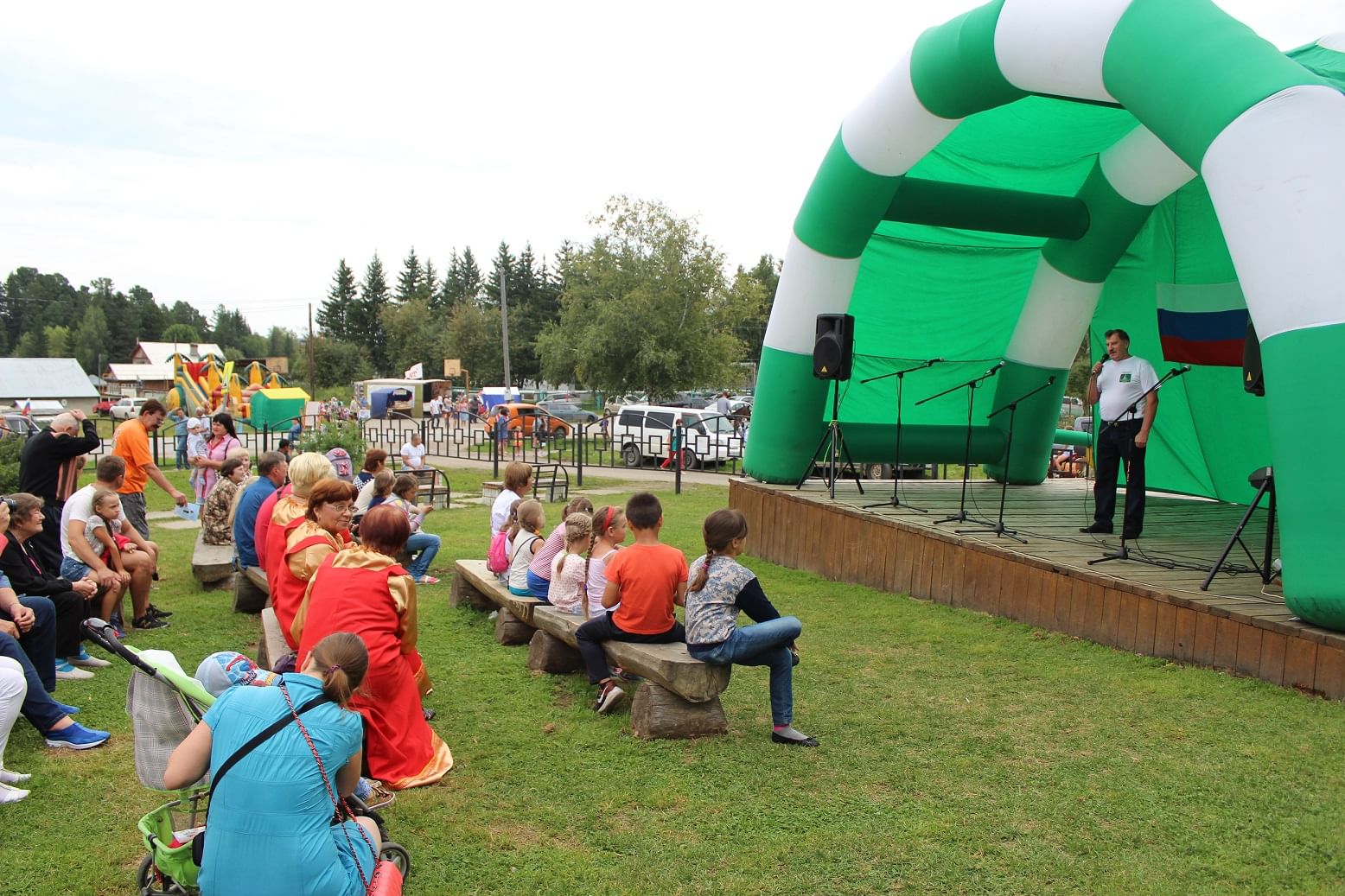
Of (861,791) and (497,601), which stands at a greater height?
(497,601)

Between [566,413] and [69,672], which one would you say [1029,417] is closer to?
[69,672]

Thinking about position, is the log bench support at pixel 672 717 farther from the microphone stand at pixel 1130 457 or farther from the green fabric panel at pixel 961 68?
the green fabric panel at pixel 961 68

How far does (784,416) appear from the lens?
34.6ft

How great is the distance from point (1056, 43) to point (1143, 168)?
3188 millimetres

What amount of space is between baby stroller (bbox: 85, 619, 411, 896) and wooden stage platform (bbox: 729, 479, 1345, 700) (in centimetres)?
479

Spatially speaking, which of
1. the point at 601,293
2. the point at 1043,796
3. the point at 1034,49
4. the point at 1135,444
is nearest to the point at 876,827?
the point at 1043,796

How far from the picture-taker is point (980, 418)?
1201cm

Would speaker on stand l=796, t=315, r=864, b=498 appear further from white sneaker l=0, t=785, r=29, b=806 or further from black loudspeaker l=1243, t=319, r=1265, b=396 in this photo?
white sneaker l=0, t=785, r=29, b=806

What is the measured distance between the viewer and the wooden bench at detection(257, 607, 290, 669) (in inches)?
213

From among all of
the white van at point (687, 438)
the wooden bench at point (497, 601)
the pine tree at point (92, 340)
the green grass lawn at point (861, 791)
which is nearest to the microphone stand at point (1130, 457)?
the green grass lawn at point (861, 791)

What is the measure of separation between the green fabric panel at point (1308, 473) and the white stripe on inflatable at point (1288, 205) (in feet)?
0.52

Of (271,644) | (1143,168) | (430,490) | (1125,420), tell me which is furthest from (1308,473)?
(430,490)

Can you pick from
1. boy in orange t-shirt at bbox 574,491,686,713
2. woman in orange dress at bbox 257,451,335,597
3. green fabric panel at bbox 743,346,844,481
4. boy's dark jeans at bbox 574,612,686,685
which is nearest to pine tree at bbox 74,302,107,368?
green fabric panel at bbox 743,346,844,481

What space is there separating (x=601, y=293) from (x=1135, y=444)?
99.9ft
